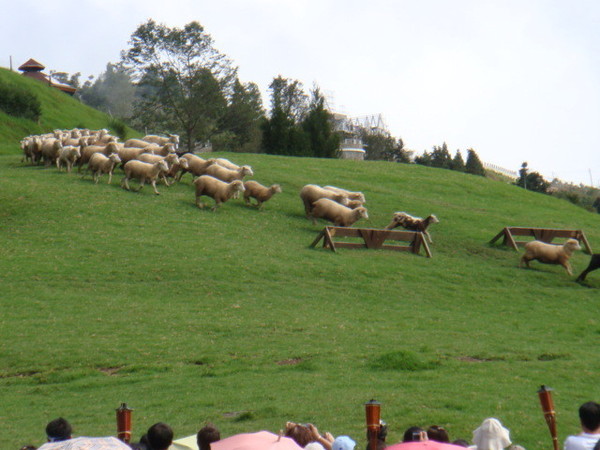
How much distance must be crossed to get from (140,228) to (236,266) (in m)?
6.06

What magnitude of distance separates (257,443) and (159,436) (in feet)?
3.53

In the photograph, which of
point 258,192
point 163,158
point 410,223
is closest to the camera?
point 410,223

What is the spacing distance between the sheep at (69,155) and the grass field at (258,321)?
1143 millimetres

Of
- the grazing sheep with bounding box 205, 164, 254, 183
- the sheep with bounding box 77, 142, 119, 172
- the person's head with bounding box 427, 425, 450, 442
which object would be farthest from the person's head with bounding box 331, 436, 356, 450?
the sheep with bounding box 77, 142, 119, 172

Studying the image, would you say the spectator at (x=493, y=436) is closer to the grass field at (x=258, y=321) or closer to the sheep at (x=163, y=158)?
the grass field at (x=258, y=321)

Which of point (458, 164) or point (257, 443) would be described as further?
point (458, 164)

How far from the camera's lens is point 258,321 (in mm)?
24734

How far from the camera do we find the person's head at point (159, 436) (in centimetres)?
912

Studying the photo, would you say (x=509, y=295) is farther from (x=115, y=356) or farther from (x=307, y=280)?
(x=115, y=356)

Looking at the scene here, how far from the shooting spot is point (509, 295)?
3200 cm

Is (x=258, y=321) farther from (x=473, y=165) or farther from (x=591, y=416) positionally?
(x=473, y=165)

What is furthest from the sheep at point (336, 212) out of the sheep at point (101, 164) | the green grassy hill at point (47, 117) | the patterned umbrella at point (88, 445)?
the green grassy hill at point (47, 117)

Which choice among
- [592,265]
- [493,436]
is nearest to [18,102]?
[592,265]

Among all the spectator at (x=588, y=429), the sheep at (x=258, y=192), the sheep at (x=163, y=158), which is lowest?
the spectator at (x=588, y=429)
